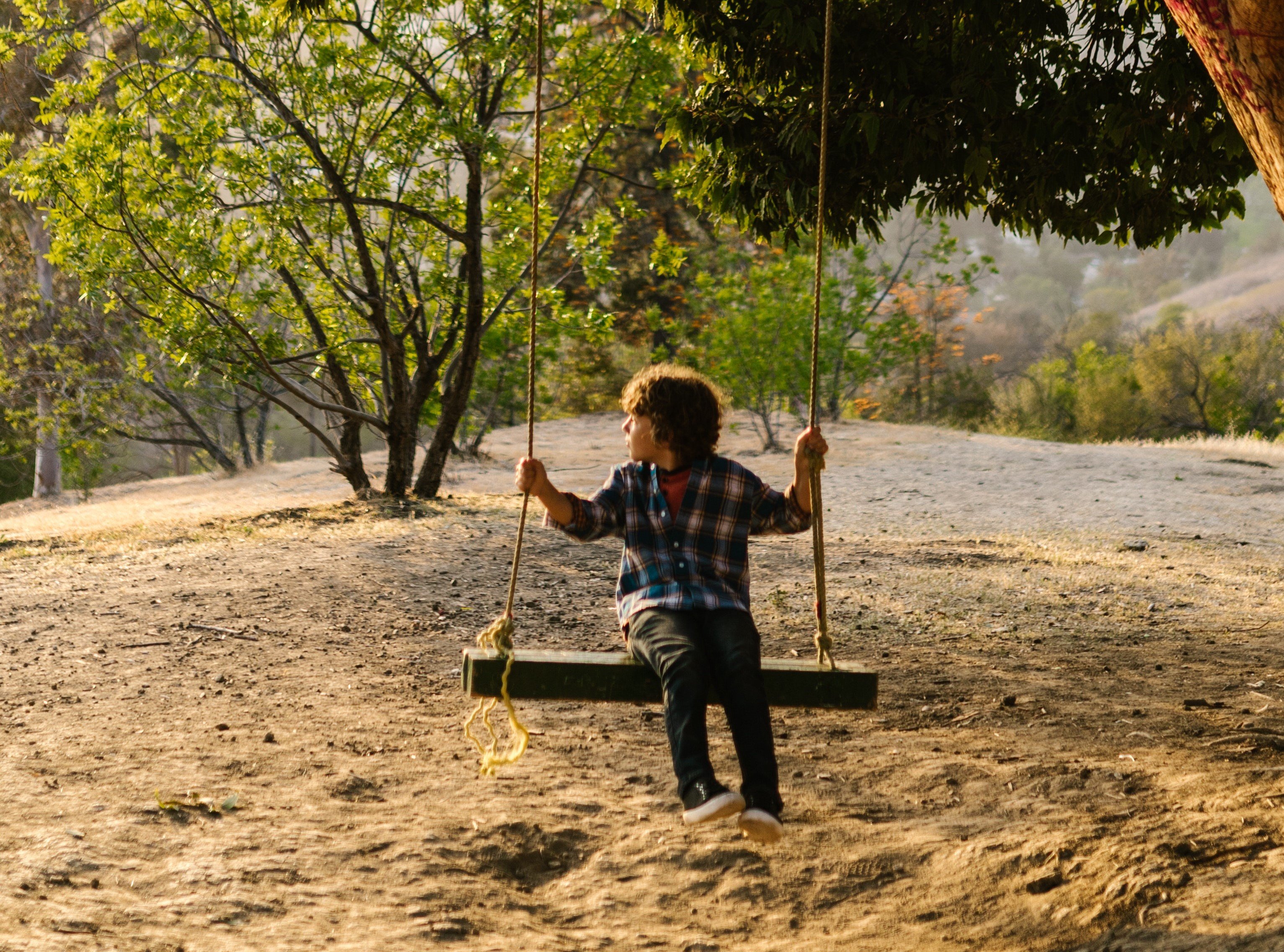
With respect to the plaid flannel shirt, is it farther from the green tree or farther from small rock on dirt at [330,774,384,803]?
the green tree

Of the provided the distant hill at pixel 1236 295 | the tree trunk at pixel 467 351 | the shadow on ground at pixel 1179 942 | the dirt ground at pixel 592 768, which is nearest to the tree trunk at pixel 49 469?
the tree trunk at pixel 467 351

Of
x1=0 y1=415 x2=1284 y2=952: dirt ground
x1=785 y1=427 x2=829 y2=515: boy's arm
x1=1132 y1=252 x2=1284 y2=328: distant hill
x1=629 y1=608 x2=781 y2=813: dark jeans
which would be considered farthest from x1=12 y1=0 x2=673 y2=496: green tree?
x1=1132 y1=252 x2=1284 y2=328: distant hill

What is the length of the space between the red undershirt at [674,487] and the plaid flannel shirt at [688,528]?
0.02 meters

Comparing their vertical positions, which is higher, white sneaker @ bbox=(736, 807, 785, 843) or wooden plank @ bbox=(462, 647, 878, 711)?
wooden plank @ bbox=(462, 647, 878, 711)

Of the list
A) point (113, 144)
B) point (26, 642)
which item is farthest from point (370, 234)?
point (26, 642)

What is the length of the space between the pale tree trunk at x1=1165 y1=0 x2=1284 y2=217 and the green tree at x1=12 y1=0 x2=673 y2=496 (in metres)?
6.65

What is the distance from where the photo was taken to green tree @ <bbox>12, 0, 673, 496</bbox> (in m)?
8.92

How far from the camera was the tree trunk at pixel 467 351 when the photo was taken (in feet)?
32.1

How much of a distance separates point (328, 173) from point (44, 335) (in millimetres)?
12475

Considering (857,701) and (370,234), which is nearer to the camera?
(857,701)

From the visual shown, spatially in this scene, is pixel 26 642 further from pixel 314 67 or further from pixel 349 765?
pixel 314 67

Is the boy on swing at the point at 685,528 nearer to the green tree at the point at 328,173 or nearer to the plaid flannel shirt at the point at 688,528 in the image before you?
the plaid flannel shirt at the point at 688,528

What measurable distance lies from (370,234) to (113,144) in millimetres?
2283

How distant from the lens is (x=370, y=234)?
1026 centimetres
